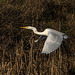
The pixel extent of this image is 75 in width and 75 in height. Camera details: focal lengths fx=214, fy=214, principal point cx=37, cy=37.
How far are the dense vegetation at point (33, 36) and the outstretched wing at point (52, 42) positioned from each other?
13 centimetres

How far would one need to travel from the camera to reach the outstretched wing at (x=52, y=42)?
2.65m

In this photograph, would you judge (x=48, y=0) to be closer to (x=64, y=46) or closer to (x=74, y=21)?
(x=74, y=21)

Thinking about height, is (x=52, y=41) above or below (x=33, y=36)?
above

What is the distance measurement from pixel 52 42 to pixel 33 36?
995mm

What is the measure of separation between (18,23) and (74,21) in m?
1.12

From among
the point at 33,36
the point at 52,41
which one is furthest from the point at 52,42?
the point at 33,36

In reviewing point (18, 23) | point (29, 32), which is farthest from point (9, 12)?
point (29, 32)

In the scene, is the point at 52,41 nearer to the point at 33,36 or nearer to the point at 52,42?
the point at 52,42

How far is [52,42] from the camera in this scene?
2.78 m

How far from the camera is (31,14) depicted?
13.3 ft

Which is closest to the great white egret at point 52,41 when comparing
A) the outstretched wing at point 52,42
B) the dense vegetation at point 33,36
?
the outstretched wing at point 52,42

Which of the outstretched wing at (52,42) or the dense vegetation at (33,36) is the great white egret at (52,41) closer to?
the outstretched wing at (52,42)

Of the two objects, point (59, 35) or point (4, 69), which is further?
point (59, 35)

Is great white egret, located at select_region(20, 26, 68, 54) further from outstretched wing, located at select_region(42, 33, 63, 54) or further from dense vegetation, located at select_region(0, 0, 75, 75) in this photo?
dense vegetation, located at select_region(0, 0, 75, 75)
